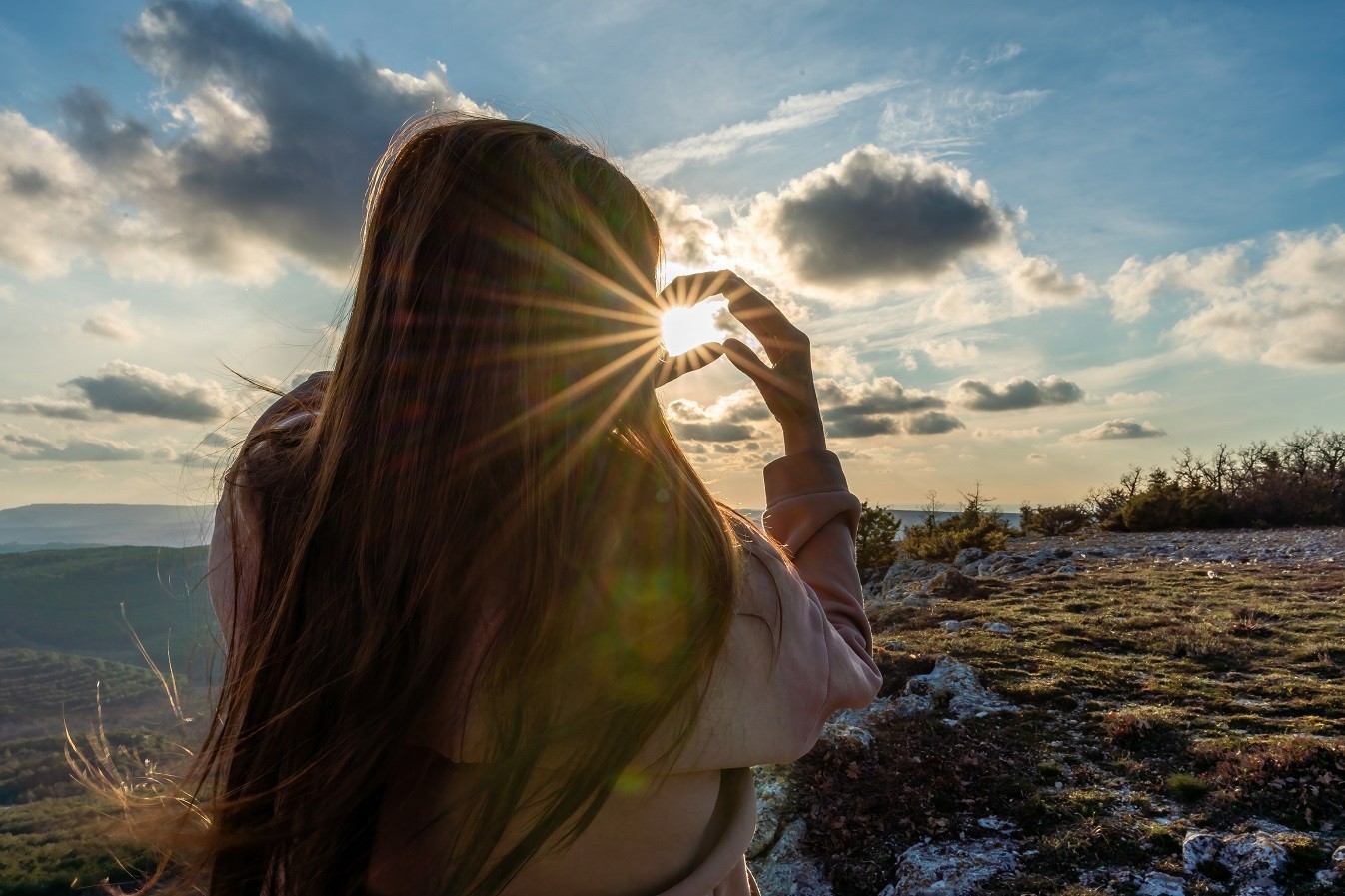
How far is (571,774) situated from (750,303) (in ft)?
3.60

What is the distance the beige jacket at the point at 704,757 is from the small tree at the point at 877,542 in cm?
1359

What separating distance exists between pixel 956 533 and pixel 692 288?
54.1ft

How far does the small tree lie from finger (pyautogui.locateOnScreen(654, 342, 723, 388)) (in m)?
13.5

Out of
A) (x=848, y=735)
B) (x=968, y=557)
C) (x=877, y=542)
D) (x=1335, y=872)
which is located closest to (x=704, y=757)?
(x=1335, y=872)

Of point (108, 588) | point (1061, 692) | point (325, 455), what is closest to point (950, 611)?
point (1061, 692)

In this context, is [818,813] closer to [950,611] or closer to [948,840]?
[948,840]

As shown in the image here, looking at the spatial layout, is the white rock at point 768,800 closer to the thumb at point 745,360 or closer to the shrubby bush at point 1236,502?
the thumb at point 745,360


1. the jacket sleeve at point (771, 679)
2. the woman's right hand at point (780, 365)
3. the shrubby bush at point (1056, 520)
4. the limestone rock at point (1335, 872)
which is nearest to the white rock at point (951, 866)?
the limestone rock at point (1335, 872)

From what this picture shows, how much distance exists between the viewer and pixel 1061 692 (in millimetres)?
5266

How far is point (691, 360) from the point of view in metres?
1.66

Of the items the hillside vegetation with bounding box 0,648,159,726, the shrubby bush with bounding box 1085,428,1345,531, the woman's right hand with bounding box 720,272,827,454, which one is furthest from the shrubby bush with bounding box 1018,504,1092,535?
the hillside vegetation with bounding box 0,648,159,726

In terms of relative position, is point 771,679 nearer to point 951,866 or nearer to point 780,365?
point 780,365

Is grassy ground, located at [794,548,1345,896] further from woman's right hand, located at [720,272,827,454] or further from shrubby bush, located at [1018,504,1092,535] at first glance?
shrubby bush, located at [1018,504,1092,535]

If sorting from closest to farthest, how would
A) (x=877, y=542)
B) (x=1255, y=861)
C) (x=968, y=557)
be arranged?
(x=1255, y=861), (x=968, y=557), (x=877, y=542)
